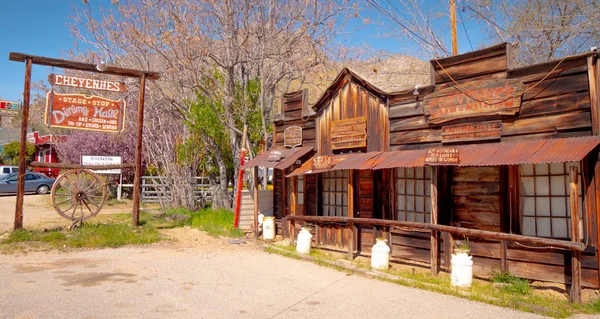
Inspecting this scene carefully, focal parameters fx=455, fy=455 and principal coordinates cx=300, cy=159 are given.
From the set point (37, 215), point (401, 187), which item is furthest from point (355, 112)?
point (37, 215)

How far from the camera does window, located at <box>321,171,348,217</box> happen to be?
11.3 meters

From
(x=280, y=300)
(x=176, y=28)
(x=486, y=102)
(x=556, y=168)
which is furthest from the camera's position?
(x=176, y=28)

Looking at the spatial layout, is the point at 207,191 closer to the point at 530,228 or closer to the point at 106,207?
the point at 106,207

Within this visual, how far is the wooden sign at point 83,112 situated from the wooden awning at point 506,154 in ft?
23.8

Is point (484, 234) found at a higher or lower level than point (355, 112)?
lower

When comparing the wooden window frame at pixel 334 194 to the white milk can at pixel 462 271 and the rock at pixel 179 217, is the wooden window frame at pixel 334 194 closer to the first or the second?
the white milk can at pixel 462 271

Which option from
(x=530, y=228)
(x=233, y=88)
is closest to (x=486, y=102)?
(x=530, y=228)

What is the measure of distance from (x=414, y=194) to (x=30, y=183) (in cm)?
2529

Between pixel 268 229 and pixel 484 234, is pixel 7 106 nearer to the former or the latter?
pixel 268 229

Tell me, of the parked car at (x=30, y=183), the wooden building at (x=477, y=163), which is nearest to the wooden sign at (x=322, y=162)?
the wooden building at (x=477, y=163)

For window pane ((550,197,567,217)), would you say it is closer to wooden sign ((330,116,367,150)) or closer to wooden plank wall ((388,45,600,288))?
wooden plank wall ((388,45,600,288))

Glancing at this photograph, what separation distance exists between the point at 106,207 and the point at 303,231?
12.5m

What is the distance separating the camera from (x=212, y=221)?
1488 centimetres

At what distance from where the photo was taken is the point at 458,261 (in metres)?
7.52
